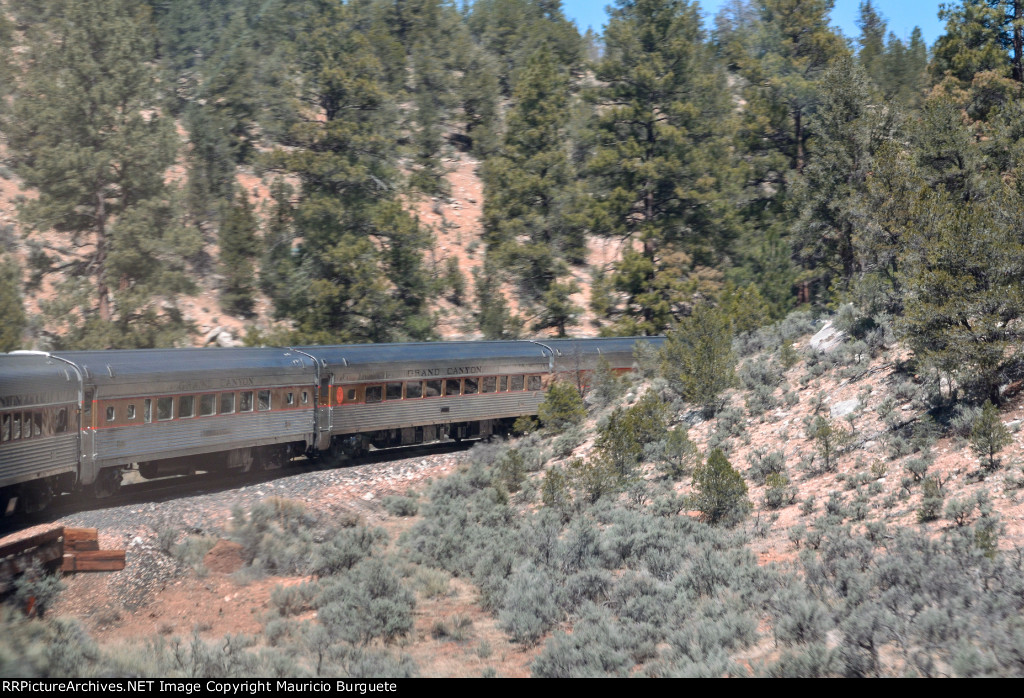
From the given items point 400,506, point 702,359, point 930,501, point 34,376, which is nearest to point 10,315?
point 34,376

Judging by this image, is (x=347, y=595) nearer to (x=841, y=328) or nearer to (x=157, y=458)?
(x=157, y=458)

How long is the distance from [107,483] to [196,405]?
2.43 meters

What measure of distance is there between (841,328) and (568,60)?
4875 centimetres

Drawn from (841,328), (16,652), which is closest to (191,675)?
(16,652)

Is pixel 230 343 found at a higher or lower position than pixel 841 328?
lower

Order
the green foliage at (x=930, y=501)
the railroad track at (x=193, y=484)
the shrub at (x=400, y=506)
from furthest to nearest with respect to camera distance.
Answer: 1. the shrub at (x=400, y=506)
2. the railroad track at (x=193, y=484)
3. the green foliage at (x=930, y=501)

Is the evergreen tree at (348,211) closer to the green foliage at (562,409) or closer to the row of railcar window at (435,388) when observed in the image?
the row of railcar window at (435,388)

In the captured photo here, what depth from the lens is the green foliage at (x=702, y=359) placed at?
74.3 feet

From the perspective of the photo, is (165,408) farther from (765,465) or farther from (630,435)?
(765,465)

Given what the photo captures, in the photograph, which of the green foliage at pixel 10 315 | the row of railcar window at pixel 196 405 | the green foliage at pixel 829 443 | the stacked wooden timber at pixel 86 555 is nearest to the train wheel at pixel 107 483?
the row of railcar window at pixel 196 405

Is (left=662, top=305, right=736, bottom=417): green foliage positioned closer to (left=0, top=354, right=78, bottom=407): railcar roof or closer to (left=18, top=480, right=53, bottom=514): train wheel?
(left=0, top=354, right=78, bottom=407): railcar roof

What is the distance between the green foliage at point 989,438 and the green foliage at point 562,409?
13.0 m

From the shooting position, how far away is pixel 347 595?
39.9 feet

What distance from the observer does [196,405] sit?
19.0 meters
